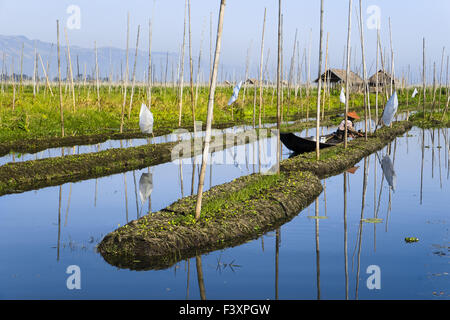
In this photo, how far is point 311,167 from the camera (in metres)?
12.8

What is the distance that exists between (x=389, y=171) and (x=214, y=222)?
827 centimetres

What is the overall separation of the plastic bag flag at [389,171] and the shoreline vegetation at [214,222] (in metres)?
2.13

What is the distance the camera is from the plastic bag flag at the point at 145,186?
10.9 m

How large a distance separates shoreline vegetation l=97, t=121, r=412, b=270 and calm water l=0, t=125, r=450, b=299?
194 mm

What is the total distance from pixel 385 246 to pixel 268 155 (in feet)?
29.8

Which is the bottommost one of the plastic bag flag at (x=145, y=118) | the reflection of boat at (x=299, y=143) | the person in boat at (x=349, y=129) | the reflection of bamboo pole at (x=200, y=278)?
the reflection of bamboo pole at (x=200, y=278)

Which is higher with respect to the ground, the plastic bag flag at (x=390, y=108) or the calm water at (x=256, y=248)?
the plastic bag flag at (x=390, y=108)

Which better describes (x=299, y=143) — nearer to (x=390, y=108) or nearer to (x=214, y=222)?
(x=390, y=108)

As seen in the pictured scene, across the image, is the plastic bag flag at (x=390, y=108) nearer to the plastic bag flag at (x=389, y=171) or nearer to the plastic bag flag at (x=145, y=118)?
the plastic bag flag at (x=389, y=171)

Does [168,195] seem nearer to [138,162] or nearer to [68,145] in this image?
[138,162]

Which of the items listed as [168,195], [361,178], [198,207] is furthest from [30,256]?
[361,178]

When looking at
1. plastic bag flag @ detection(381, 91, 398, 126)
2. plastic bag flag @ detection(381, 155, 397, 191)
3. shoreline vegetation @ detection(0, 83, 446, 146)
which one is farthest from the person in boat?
shoreline vegetation @ detection(0, 83, 446, 146)

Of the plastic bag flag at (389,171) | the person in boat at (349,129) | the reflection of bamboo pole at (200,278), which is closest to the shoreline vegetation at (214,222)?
the reflection of bamboo pole at (200,278)

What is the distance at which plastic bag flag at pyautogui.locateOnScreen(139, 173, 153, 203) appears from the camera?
1088 cm
